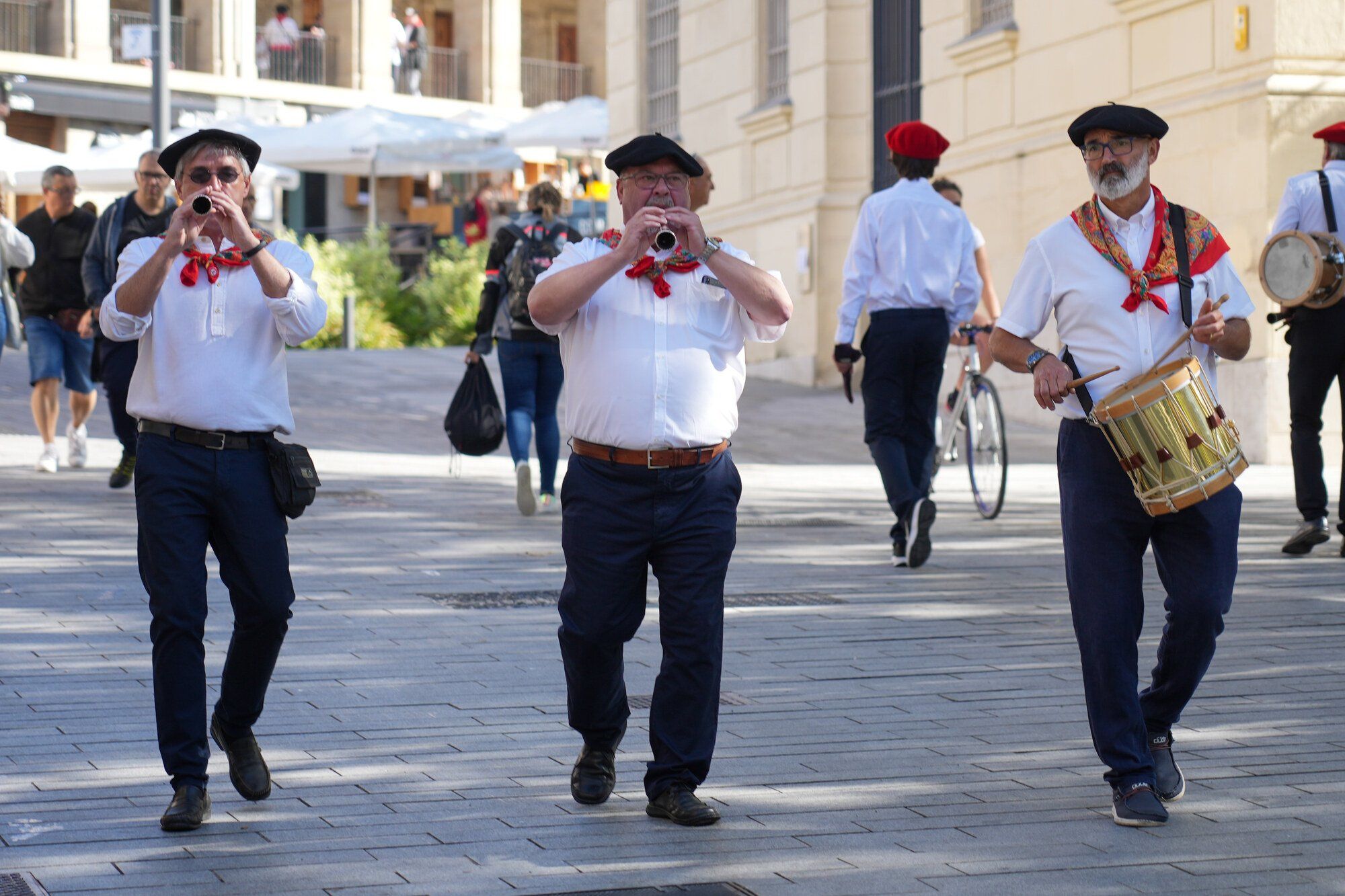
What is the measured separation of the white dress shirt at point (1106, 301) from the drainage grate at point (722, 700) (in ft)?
5.61

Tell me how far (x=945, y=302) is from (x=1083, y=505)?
174 inches

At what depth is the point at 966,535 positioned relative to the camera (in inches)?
418

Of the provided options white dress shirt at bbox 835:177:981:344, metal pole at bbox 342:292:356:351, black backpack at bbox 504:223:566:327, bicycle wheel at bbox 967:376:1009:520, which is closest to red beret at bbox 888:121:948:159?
white dress shirt at bbox 835:177:981:344

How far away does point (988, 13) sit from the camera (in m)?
18.5

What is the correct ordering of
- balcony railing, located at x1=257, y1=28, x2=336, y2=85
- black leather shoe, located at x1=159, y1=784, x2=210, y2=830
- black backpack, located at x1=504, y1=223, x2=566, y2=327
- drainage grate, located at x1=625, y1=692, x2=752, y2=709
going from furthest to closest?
balcony railing, located at x1=257, y1=28, x2=336, y2=85 < black backpack, located at x1=504, y1=223, x2=566, y2=327 < drainage grate, located at x1=625, y1=692, x2=752, y2=709 < black leather shoe, located at x1=159, y1=784, x2=210, y2=830

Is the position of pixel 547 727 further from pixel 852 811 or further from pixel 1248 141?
pixel 1248 141

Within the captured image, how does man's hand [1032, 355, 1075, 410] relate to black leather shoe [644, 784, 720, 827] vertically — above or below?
above

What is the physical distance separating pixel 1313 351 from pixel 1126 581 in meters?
4.70

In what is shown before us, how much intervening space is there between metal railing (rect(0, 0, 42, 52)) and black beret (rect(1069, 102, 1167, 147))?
3837 cm

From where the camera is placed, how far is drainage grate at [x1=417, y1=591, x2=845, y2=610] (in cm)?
820

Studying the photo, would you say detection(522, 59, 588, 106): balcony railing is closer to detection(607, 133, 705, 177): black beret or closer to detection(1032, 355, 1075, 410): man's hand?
detection(607, 133, 705, 177): black beret

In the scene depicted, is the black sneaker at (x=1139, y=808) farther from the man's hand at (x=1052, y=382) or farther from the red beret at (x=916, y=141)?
the red beret at (x=916, y=141)

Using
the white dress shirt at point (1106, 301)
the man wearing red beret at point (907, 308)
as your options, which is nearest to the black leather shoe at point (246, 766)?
the white dress shirt at point (1106, 301)

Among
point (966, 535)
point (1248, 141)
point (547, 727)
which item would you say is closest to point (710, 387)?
point (547, 727)
